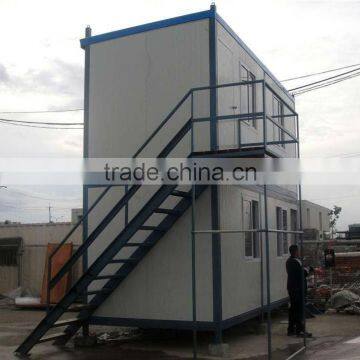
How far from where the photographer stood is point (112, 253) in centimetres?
A: 1002

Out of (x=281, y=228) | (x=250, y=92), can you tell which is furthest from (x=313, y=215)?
(x=250, y=92)

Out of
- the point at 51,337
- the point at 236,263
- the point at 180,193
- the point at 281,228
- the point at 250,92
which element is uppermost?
the point at 250,92

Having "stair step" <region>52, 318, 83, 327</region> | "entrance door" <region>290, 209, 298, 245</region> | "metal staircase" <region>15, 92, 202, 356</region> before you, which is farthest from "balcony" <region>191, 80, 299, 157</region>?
"entrance door" <region>290, 209, 298, 245</region>

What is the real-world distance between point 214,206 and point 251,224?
237 cm

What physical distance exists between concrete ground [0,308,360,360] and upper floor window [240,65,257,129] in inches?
181

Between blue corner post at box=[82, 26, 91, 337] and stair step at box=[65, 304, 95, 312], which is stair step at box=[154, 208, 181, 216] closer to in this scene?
blue corner post at box=[82, 26, 91, 337]

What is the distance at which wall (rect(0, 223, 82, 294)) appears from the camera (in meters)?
19.9

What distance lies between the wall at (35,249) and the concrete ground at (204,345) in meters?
6.08

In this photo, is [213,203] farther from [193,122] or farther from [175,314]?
[175,314]

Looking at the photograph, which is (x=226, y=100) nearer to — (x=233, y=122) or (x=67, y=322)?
(x=233, y=122)

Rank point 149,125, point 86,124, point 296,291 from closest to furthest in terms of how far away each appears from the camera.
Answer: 1. point 149,125
2. point 296,291
3. point 86,124

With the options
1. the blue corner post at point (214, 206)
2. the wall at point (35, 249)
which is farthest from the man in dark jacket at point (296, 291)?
the wall at point (35, 249)

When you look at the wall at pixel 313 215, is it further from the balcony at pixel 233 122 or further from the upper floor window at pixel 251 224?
the balcony at pixel 233 122

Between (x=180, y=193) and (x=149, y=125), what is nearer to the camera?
(x=180, y=193)
